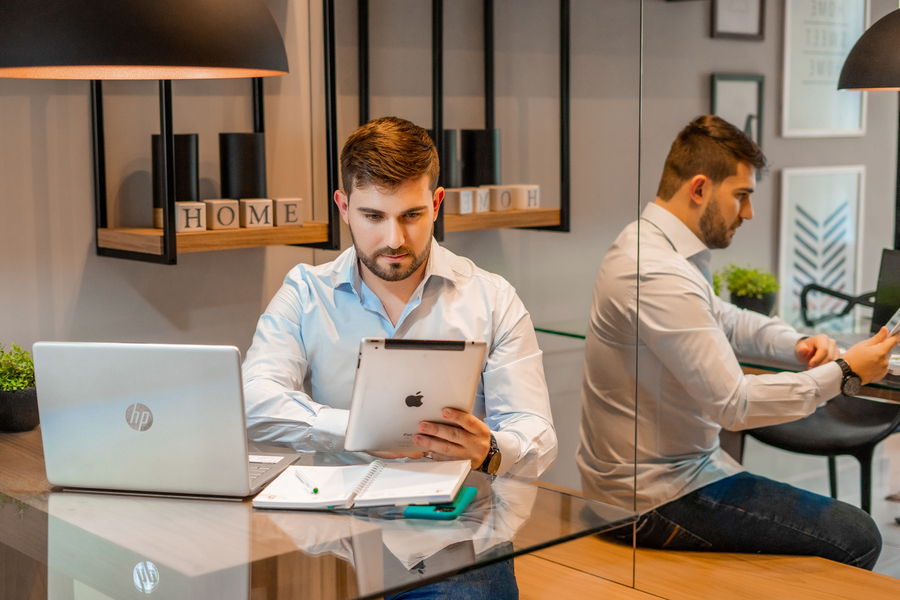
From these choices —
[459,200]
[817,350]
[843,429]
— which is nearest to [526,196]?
[459,200]

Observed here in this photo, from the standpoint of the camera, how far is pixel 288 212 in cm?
228

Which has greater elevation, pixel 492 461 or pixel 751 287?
pixel 751 287

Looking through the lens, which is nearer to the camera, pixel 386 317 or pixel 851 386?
pixel 851 386

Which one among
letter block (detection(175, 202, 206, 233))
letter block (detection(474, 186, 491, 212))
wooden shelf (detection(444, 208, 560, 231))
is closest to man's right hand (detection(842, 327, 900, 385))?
wooden shelf (detection(444, 208, 560, 231))

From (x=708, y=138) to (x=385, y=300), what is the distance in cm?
76

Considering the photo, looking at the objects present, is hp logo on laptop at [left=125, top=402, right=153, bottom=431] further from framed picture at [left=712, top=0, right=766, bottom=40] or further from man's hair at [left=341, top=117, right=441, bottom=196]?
framed picture at [left=712, top=0, right=766, bottom=40]

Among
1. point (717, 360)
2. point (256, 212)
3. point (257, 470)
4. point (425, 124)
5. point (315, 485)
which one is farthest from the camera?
point (425, 124)

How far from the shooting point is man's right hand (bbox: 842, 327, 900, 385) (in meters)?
1.63

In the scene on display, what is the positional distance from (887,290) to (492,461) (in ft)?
2.71

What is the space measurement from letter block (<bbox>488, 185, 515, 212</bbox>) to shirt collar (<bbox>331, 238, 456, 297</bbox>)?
21.2 inches

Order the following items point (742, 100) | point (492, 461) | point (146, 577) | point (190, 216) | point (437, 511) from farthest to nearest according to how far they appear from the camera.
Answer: point (190, 216) < point (742, 100) < point (492, 461) < point (437, 511) < point (146, 577)

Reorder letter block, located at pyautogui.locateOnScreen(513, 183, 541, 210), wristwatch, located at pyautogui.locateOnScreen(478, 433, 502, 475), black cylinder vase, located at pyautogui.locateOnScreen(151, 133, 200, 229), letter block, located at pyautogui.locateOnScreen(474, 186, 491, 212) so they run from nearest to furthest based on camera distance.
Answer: wristwatch, located at pyautogui.locateOnScreen(478, 433, 502, 475)
black cylinder vase, located at pyautogui.locateOnScreen(151, 133, 200, 229)
letter block, located at pyautogui.locateOnScreen(513, 183, 541, 210)
letter block, located at pyautogui.locateOnScreen(474, 186, 491, 212)

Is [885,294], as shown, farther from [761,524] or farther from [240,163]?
[240,163]

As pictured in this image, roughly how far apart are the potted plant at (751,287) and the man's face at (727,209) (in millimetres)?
63
